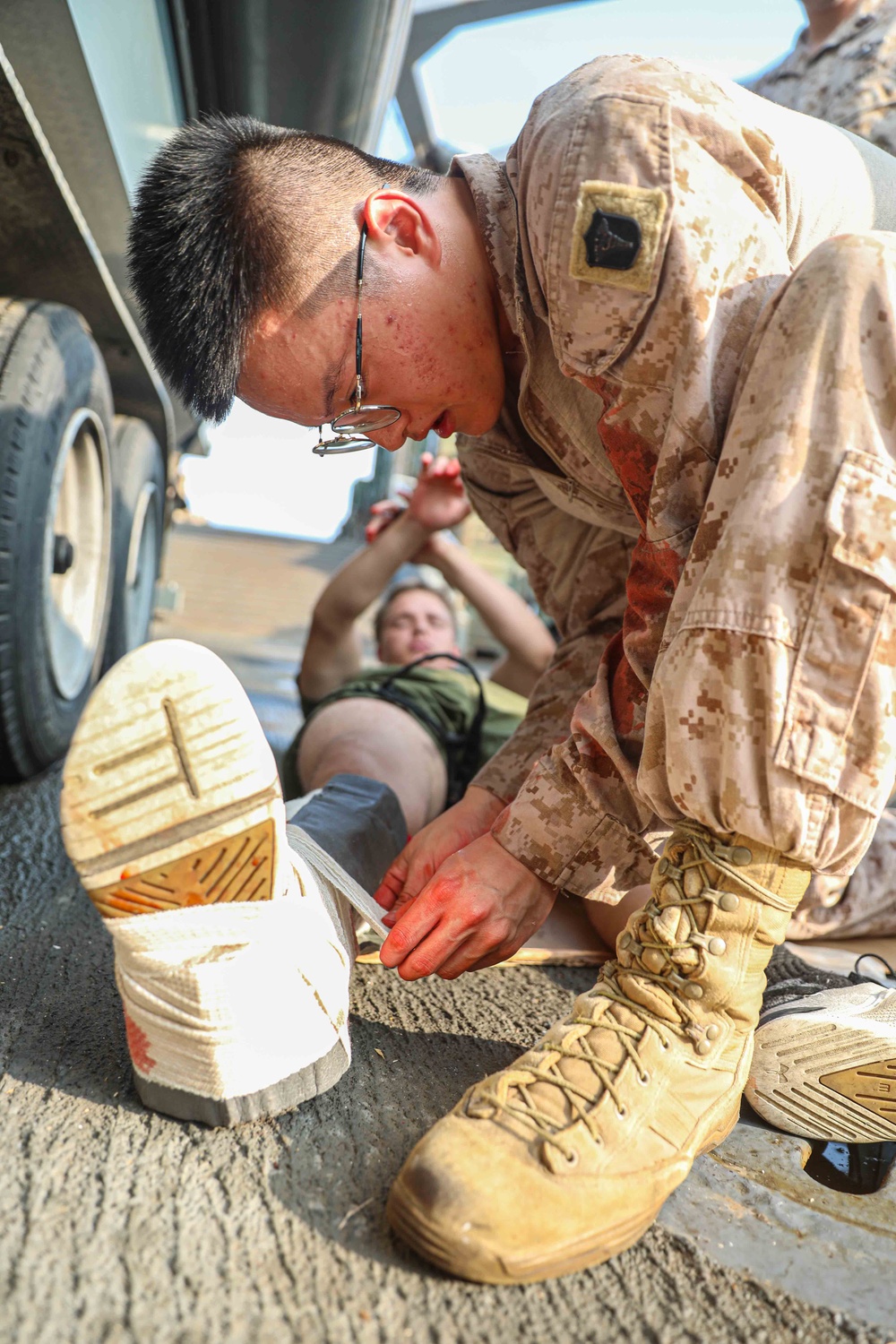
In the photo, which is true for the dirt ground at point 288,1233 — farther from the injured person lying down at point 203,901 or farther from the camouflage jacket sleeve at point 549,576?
the camouflage jacket sleeve at point 549,576

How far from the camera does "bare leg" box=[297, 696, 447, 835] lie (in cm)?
169

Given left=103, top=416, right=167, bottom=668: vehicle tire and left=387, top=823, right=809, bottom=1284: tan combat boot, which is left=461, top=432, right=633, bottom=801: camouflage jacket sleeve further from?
left=103, top=416, right=167, bottom=668: vehicle tire

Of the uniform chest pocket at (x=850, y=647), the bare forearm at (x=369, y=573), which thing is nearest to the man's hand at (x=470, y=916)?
the uniform chest pocket at (x=850, y=647)

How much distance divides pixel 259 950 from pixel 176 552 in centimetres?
753

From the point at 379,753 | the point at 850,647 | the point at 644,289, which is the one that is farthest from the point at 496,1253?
the point at 379,753

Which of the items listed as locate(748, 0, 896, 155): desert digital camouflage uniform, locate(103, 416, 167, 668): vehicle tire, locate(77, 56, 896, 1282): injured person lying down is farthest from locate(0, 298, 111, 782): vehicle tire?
locate(748, 0, 896, 155): desert digital camouflage uniform

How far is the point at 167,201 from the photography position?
1.03 metres

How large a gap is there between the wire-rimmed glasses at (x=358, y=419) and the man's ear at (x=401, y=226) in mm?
15

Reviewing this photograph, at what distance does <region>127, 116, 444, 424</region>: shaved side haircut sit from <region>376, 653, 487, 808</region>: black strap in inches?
38.0

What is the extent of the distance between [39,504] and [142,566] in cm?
133

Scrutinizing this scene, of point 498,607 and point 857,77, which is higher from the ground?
point 857,77

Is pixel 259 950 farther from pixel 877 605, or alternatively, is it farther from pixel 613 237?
pixel 613 237

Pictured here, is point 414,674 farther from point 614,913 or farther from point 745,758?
point 745,758

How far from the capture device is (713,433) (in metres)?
0.89
